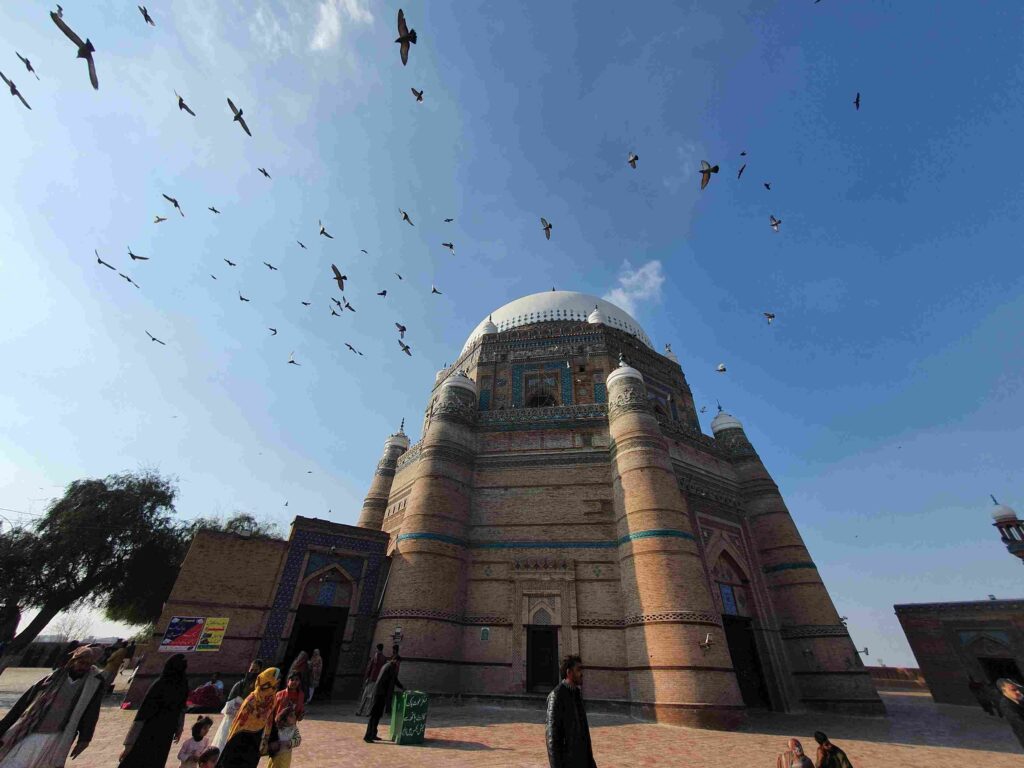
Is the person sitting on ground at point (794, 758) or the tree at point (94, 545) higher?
the tree at point (94, 545)

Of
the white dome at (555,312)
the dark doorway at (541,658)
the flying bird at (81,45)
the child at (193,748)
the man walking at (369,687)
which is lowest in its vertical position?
the child at (193,748)

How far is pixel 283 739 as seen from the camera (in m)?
4.72

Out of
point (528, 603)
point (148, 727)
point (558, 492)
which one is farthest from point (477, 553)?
point (148, 727)

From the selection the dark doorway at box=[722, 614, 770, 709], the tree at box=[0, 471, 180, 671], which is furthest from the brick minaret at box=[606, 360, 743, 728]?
the tree at box=[0, 471, 180, 671]

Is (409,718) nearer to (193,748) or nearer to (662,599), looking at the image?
(193,748)

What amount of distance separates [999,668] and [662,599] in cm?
1669

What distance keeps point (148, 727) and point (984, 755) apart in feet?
40.0

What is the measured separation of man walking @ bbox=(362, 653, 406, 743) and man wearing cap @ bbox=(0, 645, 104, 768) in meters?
4.41

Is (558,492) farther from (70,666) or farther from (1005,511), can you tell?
(1005,511)

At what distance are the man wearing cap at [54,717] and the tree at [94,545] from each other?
18867 millimetres

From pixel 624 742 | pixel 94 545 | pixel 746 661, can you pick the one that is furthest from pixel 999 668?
pixel 94 545

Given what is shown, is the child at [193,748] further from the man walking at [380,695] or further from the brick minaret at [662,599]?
the brick minaret at [662,599]

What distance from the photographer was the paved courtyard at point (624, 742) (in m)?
6.79

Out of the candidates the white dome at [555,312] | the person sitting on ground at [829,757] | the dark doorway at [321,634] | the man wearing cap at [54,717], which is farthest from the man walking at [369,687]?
the white dome at [555,312]
